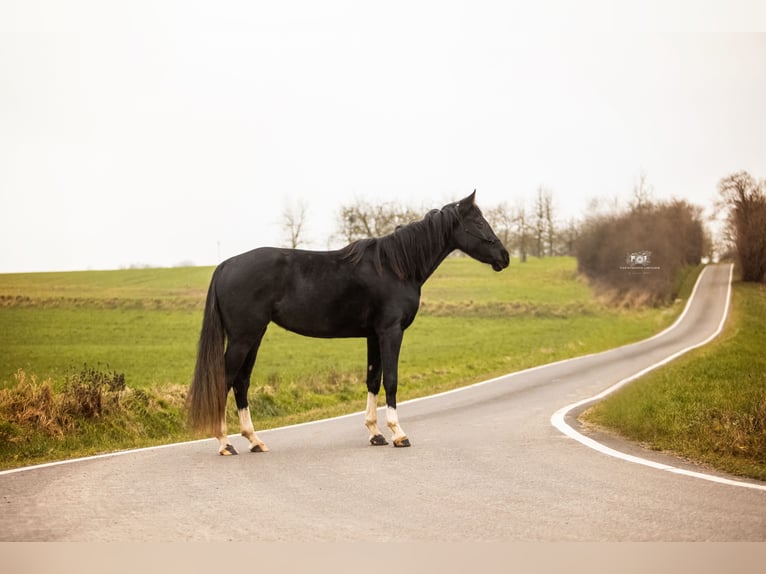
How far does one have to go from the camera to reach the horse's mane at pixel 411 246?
895cm

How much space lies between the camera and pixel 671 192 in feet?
100

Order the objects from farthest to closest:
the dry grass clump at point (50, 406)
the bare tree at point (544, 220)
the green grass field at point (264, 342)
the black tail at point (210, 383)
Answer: the bare tree at point (544, 220)
the green grass field at point (264, 342)
the dry grass clump at point (50, 406)
the black tail at point (210, 383)

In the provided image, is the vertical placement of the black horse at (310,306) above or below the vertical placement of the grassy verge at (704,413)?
above

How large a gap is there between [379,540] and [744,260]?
20115 millimetres

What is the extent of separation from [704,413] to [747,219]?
13.5 metres

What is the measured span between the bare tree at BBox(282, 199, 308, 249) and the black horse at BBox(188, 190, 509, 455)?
21975 mm

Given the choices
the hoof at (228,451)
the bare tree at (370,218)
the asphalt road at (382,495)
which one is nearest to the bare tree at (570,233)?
the bare tree at (370,218)

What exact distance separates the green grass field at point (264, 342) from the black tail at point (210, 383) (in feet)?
6.42

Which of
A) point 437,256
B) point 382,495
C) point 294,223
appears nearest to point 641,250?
point 294,223

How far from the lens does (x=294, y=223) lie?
102 ft

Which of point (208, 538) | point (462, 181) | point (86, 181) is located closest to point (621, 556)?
point (208, 538)

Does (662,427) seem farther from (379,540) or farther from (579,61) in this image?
(579,61)

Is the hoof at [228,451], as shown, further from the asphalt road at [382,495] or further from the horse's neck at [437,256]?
the horse's neck at [437,256]

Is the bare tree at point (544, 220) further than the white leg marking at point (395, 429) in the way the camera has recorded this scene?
Yes
